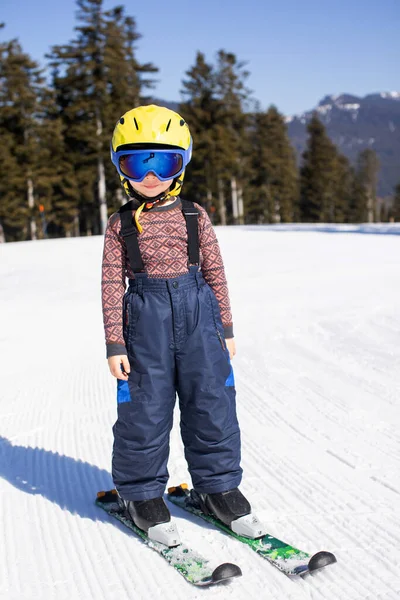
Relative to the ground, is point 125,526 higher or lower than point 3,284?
lower

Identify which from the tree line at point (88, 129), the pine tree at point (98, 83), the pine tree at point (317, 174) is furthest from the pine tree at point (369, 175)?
the pine tree at point (98, 83)

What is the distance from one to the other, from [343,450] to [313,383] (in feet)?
4.47

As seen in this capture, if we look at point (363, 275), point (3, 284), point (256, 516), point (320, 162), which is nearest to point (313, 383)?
point (256, 516)

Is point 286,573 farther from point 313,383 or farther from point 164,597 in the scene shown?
point 313,383

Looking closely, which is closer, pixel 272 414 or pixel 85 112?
pixel 272 414

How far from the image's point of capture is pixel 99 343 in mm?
6570

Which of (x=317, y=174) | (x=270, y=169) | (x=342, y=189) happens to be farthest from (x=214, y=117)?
(x=342, y=189)

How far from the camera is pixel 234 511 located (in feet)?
8.60

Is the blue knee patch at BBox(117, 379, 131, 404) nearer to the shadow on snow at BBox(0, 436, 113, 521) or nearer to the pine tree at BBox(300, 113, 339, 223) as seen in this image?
the shadow on snow at BBox(0, 436, 113, 521)

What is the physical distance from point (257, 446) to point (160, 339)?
1446 mm

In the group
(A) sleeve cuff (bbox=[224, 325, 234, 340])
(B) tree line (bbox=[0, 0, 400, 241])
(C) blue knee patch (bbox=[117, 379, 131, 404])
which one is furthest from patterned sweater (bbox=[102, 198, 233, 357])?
(B) tree line (bbox=[0, 0, 400, 241])

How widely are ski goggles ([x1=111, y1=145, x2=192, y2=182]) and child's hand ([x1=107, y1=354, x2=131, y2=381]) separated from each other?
2.67ft

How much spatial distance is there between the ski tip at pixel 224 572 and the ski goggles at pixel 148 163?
1.65m

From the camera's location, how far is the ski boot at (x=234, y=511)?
2.53 meters
